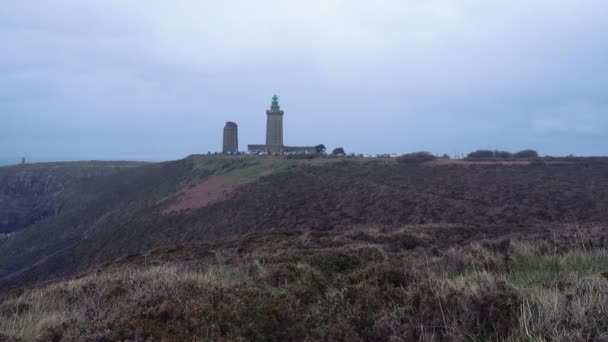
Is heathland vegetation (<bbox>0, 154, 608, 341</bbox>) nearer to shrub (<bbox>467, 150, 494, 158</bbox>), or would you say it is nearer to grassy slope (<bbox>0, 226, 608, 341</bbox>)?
grassy slope (<bbox>0, 226, 608, 341</bbox>)

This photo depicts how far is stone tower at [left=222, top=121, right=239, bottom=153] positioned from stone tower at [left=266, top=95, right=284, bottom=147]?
601cm

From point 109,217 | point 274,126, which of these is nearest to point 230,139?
point 274,126

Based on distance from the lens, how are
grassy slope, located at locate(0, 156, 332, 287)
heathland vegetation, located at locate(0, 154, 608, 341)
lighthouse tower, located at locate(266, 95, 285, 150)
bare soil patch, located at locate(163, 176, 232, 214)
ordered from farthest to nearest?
lighthouse tower, located at locate(266, 95, 285, 150) < bare soil patch, located at locate(163, 176, 232, 214) < grassy slope, located at locate(0, 156, 332, 287) < heathland vegetation, located at locate(0, 154, 608, 341)

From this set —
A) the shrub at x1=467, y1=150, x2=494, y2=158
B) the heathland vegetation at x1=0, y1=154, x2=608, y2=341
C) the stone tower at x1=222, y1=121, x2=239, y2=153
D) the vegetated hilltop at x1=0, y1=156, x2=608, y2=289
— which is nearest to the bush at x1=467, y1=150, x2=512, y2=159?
the shrub at x1=467, y1=150, x2=494, y2=158

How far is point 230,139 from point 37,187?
30.1 metres

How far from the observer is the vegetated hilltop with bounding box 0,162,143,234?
5334 centimetres

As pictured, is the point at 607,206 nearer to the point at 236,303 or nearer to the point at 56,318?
the point at 236,303

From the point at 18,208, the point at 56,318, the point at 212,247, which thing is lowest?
the point at 18,208

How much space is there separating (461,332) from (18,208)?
215ft

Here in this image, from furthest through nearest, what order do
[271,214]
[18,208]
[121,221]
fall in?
[18,208] → [121,221] → [271,214]

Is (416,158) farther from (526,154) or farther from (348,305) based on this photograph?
(348,305)

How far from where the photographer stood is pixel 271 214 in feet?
82.8

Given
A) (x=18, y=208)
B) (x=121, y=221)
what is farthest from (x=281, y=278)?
(x=18, y=208)

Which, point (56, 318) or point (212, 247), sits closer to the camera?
point (56, 318)
